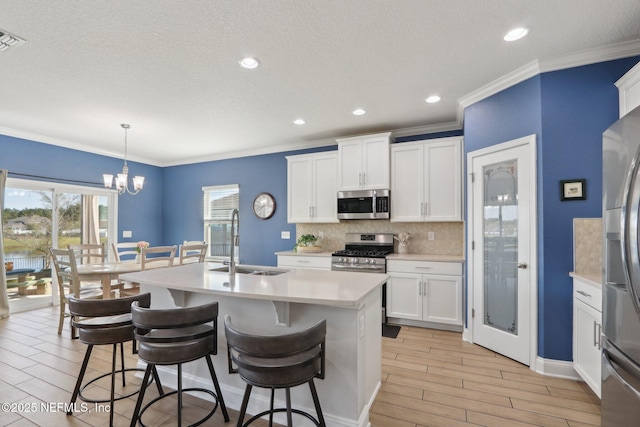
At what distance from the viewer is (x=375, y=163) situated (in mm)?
4258

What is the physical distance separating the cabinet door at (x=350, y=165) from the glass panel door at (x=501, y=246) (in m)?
1.68

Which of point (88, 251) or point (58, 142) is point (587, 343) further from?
point (58, 142)

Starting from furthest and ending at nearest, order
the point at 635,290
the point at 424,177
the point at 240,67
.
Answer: the point at 424,177 → the point at 240,67 → the point at 635,290

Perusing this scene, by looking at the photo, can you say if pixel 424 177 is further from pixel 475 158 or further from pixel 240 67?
pixel 240 67

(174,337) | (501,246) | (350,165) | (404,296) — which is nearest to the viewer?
(174,337)

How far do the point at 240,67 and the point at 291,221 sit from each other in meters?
2.69

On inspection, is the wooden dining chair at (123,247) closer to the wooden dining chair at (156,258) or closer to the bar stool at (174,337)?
the wooden dining chair at (156,258)

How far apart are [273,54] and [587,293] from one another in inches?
119

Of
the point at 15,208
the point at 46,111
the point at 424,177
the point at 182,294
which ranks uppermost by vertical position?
the point at 46,111

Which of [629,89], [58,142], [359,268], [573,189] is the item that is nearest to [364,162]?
[359,268]

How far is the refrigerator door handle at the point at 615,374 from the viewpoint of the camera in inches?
52.1

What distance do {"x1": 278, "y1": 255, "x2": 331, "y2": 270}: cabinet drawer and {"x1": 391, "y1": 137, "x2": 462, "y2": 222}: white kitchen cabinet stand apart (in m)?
1.13

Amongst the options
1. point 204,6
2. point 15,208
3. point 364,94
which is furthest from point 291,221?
point 15,208

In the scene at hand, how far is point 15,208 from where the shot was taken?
14.7ft
